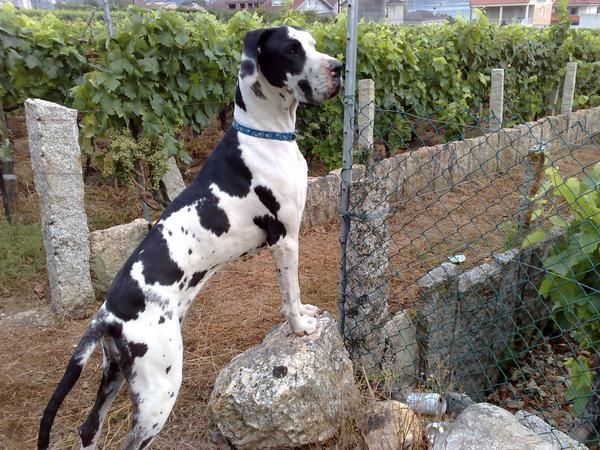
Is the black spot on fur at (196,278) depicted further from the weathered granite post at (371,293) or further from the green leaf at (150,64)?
the green leaf at (150,64)

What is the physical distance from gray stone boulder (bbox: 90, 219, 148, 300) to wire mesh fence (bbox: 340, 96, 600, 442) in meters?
1.92

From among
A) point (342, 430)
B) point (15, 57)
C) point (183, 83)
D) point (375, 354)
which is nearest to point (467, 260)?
point (375, 354)

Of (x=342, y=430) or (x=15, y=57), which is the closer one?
(x=342, y=430)

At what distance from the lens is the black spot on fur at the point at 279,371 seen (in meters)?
2.71

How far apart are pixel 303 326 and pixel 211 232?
819 mm

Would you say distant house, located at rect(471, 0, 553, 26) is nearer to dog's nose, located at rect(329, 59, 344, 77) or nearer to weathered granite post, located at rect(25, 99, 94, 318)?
weathered granite post, located at rect(25, 99, 94, 318)

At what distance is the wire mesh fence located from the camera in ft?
9.91

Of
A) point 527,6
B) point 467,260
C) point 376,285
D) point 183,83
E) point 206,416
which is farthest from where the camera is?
point 527,6

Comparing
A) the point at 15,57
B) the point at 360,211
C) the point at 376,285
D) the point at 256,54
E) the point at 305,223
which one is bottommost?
the point at 305,223

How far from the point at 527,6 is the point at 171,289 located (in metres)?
49.8

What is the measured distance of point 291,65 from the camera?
234 cm

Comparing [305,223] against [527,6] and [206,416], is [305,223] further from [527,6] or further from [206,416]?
[527,6]

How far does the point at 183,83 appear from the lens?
544cm

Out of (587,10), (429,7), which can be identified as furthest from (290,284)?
(587,10)
